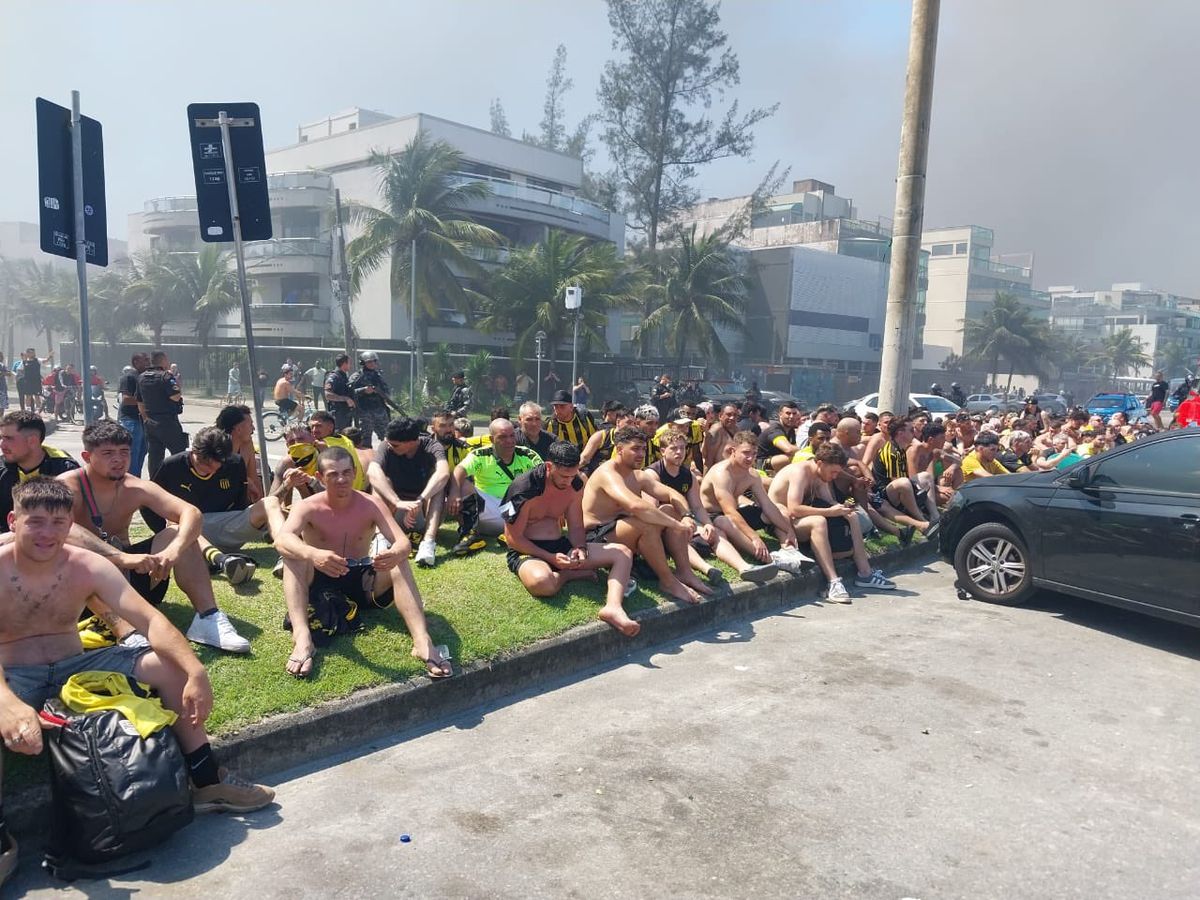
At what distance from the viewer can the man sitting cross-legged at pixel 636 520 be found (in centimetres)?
675

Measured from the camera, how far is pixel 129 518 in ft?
16.9

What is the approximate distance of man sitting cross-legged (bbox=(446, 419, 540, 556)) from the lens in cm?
764

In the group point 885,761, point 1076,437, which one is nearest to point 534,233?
point 1076,437

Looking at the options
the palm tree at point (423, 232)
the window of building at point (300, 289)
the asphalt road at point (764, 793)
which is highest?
the palm tree at point (423, 232)

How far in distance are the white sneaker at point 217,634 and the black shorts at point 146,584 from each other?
0.32 metres

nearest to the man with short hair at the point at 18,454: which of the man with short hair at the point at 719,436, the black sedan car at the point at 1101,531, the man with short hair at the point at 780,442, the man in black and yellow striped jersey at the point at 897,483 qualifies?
the man with short hair at the point at 719,436

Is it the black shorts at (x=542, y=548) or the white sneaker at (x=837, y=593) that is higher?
the black shorts at (x=542, y=548)

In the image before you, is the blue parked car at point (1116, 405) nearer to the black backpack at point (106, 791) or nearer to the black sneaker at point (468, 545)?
the black sneaker at point (468, 545)

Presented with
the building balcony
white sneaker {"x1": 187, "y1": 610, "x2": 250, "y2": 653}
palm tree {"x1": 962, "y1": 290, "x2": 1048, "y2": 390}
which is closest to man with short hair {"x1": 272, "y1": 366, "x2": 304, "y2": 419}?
white sneaker {"x1": 187, "y1": 610, "x2": 250, "y2": 653}

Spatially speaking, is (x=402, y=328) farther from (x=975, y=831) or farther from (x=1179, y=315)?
(x=1179, y=315)

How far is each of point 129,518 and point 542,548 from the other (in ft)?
9.24

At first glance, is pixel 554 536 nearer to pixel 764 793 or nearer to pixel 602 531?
pixel 602 531

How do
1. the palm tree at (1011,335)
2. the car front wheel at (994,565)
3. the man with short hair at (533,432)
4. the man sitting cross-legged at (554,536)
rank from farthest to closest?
the palm tree at (1011,335), the man with short hair at (533,432), the car front wheel at (994,565), the man sitting cross-legged at (554,536)

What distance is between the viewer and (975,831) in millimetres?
3805
